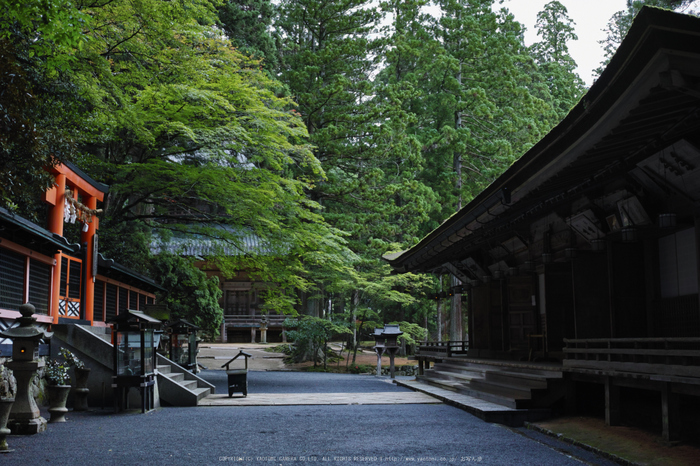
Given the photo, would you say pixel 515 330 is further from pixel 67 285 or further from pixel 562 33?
pixel 562 33

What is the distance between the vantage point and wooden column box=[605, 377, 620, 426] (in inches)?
312

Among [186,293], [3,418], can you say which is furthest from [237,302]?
[3,418]

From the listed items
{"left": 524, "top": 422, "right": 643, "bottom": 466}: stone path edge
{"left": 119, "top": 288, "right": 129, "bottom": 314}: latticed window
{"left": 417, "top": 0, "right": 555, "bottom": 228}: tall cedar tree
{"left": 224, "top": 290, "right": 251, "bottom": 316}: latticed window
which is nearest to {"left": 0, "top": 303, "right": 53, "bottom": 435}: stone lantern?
{"left": 524, "top": 422, "right": 643, "bottom": 466}: stone path edge

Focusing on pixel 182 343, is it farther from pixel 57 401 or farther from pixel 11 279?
pixel 57 401

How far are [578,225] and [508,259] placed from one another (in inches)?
187

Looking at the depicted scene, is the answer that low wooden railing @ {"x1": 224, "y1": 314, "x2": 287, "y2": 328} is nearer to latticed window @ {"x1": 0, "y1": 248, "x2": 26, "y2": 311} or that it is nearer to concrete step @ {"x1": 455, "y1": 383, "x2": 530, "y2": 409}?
concrete step @ {"x1": 455, "y1": 383, "x2": 530, "y2": 409}

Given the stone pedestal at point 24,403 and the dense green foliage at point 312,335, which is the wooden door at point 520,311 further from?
the stone pedestal at point 24,403

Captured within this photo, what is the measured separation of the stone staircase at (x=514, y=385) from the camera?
923cm

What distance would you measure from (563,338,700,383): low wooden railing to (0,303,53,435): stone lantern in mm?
7530

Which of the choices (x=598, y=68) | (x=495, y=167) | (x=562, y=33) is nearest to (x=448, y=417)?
(x=495, y=167)

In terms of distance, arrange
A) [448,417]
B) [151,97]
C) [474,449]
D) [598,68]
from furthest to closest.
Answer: [598,68]
[151,97]
[448,417]
[474,449]

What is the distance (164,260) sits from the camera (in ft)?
69.9

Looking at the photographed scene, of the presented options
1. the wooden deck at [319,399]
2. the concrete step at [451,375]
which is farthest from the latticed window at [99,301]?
the concrete step at [451,375]

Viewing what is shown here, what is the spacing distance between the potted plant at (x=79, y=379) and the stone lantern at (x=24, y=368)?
2506 mm
